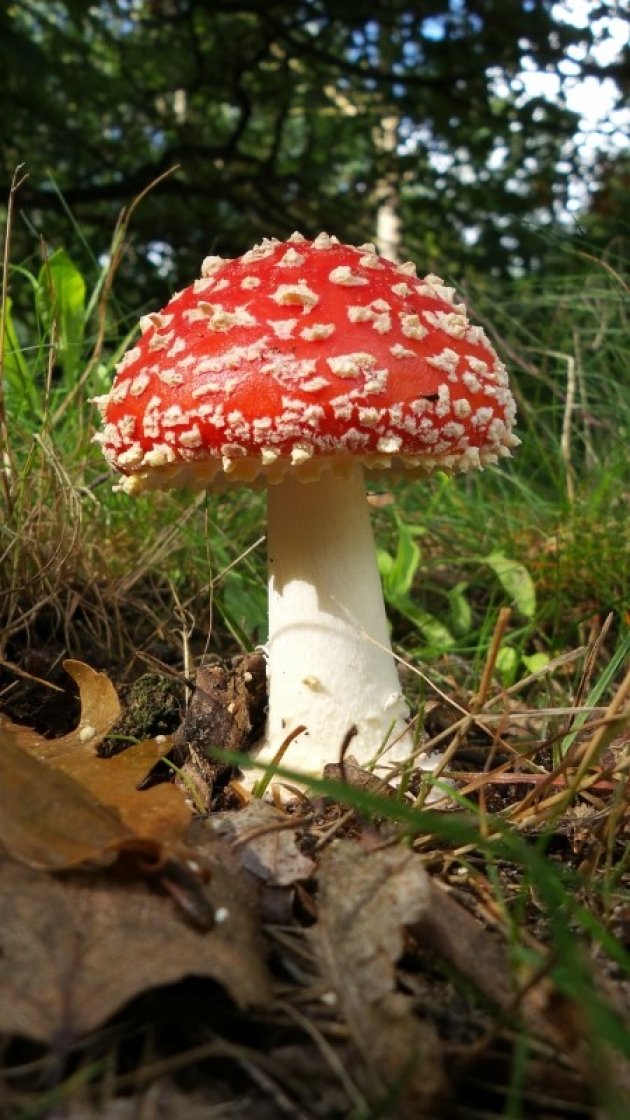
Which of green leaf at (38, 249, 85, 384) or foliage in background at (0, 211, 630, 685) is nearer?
foliage in background at (0, 211, 630, 685)

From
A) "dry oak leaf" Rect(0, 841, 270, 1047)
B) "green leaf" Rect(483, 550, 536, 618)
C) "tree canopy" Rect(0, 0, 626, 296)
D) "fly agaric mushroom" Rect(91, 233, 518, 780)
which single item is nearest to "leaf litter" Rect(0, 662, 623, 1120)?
"dry oak leaf" Rect(0, 841, 270, 1047)

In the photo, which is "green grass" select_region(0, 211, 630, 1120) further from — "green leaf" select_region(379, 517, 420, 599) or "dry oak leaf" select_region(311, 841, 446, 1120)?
"dry oak leaf" select_region(311, 841, 446, 1120)

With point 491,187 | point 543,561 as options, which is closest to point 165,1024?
point 543,561

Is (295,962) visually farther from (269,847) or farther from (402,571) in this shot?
(402,571)

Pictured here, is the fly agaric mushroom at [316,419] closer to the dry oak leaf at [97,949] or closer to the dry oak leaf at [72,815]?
the dry oak leaf at [72,815]

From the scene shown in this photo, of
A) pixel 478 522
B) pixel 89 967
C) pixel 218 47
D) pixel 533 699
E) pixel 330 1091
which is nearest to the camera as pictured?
pixel 330 1091

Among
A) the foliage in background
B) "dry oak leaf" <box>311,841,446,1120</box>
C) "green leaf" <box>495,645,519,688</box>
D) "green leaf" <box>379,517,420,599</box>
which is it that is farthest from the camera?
"green leaf" <box>379,517,420,599</box>

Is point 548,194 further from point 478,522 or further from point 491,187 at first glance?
point 478,522
